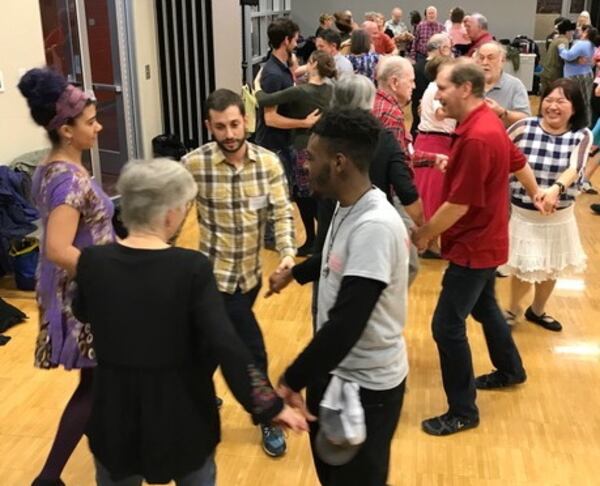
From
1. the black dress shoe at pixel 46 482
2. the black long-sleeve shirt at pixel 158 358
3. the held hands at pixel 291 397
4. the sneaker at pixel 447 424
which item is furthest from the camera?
the sneaker at pixel 447 424

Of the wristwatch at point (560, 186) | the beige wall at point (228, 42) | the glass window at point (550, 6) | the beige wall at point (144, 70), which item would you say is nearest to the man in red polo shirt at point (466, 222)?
the wristwatch at point (560, 186)

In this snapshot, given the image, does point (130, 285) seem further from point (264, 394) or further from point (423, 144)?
point (423, 144)

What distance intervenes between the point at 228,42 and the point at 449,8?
353 inches

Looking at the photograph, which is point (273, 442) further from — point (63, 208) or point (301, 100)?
point (301, 100)

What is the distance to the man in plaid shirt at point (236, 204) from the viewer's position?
260cm

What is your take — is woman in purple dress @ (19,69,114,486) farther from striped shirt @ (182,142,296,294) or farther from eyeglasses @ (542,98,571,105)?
eyeglasses @ (542,98,571,105)

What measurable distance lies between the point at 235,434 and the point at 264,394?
1.52 metres

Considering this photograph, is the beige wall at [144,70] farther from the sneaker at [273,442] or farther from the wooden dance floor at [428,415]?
the sneaker at [273,442]

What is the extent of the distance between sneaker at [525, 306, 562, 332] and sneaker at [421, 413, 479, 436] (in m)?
1.19

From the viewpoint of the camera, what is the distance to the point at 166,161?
171 cm

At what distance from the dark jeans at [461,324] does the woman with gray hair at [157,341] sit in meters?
1.34

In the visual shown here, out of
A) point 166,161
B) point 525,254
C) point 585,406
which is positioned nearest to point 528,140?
point 525,254

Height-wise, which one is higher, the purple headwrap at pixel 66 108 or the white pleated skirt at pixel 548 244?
the purple headwrap at pixel 66 108

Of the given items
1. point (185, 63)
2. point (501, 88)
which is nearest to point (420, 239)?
point (501, 88)
